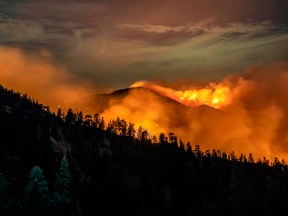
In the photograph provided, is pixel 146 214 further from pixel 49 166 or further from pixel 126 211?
pixel 49 166

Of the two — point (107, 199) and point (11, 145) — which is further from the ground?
point (11, 145)

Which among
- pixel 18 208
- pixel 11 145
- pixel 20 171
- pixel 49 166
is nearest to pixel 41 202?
pixel 18 208

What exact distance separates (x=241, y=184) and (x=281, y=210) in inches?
938

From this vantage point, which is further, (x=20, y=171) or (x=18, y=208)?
(x=20, y=171)

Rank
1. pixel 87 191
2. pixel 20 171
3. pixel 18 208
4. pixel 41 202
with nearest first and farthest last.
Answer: pixel 18 208 < pixel 41 202 < pixel 20 171 < pixel 87 191

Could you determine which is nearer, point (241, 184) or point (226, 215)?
point (241, 184)

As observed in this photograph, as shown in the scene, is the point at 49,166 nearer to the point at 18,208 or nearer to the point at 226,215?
the point at 226,215

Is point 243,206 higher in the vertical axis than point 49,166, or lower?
lower

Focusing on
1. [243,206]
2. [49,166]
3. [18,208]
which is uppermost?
[49,166]

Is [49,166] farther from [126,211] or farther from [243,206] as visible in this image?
[243,206]

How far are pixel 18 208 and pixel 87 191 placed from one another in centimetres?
10526

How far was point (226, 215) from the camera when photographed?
199m

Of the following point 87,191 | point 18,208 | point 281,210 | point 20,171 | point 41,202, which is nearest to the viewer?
point 18,208

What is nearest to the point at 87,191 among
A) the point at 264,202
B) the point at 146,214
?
the point at 146,214
